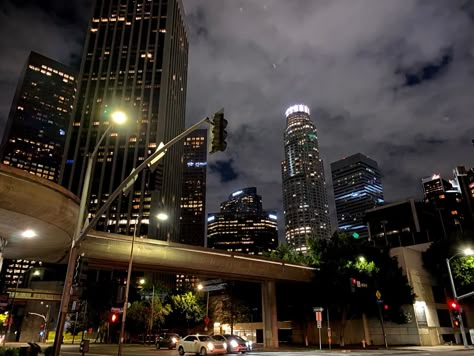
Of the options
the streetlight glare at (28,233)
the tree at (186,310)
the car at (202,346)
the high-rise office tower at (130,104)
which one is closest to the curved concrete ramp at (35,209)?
the streetlight glare at (28,233)

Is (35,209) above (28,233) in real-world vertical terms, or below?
above

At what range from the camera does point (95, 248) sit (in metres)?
31.0

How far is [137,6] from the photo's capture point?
18762 centimetres

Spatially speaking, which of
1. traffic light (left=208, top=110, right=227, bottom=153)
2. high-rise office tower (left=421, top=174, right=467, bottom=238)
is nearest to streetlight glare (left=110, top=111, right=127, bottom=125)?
traffic light (left=208, top=110, right=227, bottom=153)

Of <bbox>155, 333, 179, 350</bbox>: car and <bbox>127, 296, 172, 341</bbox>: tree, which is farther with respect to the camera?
<bbox>127, 296, 172, 341</bbox>: tree

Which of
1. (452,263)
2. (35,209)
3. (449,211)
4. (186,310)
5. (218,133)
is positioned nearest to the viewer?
(218,133)

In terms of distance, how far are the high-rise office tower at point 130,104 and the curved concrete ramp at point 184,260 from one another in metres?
112

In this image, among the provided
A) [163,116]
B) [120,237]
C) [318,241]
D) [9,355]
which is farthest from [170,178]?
[9,355]

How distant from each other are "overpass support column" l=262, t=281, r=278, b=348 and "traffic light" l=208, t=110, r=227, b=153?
39.7m

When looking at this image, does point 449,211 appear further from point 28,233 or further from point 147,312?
point 28,233

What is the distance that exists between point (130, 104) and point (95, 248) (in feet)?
496

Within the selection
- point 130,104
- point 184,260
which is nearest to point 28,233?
point 184,260

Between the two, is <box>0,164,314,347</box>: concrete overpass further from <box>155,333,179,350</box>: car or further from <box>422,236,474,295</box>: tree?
<box>422,236,474,295</box>: tree

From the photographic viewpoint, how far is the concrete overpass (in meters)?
16.1
